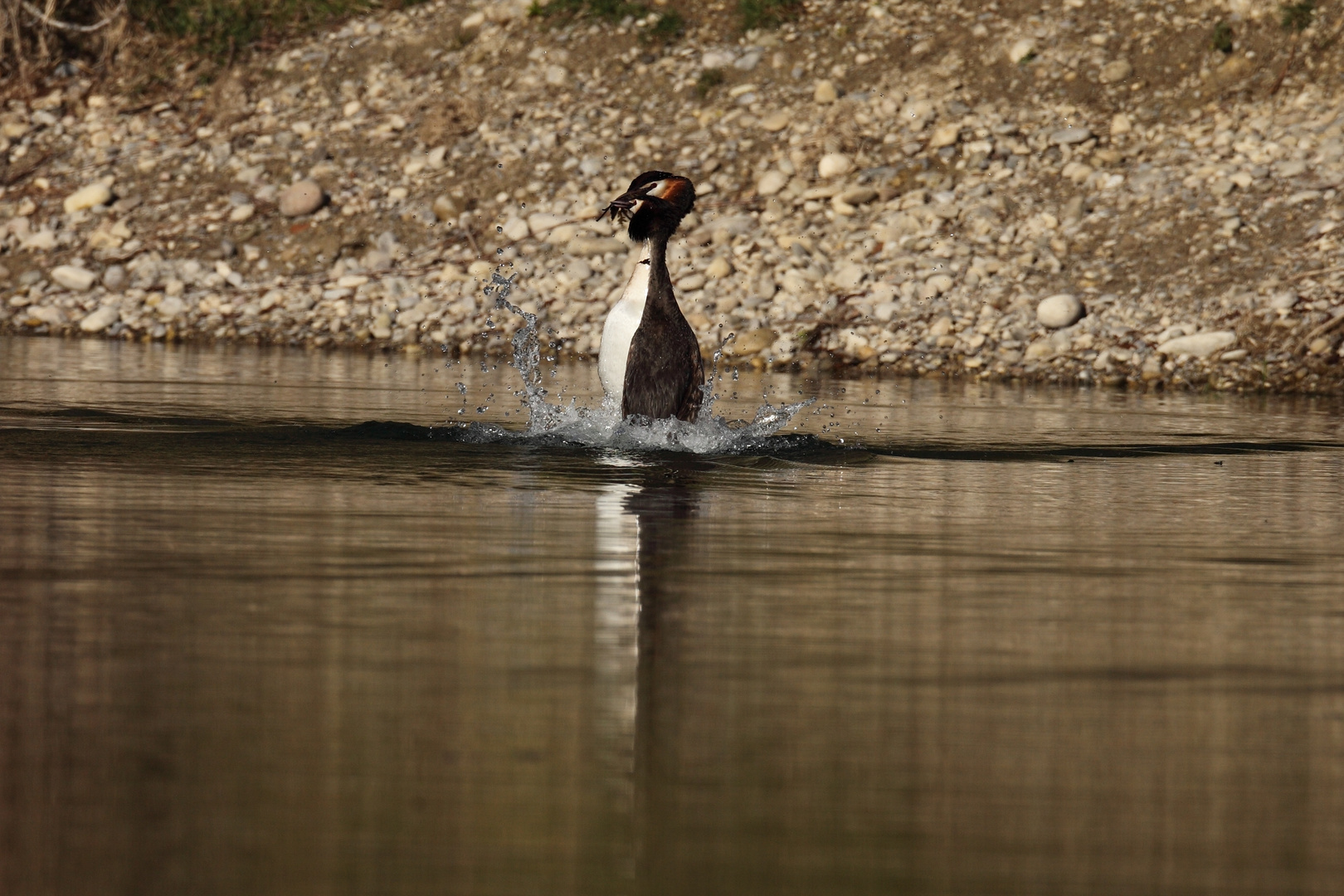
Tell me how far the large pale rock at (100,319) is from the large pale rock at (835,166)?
24.3ft

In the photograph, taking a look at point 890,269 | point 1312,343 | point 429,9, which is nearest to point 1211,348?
point 1312,343

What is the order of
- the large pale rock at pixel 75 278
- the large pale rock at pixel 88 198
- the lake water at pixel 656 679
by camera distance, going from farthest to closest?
the large pale rock at pixel 88 198, the large pale rock at pixel 75 278, the lake water at pixel 656 679

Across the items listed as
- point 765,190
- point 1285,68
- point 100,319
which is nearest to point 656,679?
point 765,190

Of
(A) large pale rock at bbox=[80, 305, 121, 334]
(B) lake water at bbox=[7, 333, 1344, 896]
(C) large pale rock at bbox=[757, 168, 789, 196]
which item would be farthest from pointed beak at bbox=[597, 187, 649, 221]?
(A) large pale rock at bbox=[80, 305, 121, 334]

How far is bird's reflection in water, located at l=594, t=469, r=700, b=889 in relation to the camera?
359cm

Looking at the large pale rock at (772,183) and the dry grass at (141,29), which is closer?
the large pale rock at (772,183)

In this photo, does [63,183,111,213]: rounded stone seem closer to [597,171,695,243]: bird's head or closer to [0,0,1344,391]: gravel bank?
[0,0,1344,391]: gravel bank

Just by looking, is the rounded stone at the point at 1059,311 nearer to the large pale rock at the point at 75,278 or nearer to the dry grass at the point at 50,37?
the large pale rock at the point at 75,278

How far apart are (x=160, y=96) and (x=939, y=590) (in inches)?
810

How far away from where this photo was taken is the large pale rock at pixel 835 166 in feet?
68.2

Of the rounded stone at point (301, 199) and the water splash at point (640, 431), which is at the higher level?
the rounded stone at point (301, 199)

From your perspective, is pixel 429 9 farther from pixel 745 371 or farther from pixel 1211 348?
pixel 1211 348

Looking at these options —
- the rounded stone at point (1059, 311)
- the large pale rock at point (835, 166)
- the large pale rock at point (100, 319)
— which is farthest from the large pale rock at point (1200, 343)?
the large pale rock at point (100, 319)

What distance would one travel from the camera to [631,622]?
5.31 metres
